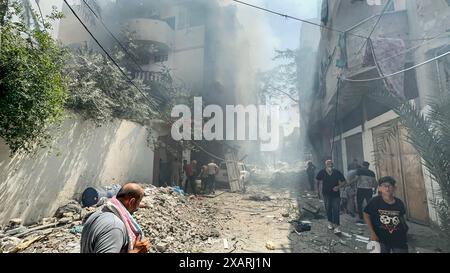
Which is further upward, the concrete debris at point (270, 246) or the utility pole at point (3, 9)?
the utility pole at point (3, 9)

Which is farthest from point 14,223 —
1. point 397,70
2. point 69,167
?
point 397,70

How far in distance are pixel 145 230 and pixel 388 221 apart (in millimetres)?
4495

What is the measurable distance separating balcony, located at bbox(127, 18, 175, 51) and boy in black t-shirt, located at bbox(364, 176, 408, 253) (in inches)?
704

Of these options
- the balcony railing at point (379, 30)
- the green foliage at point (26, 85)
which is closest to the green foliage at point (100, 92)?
the green foliage at point (26, 85)

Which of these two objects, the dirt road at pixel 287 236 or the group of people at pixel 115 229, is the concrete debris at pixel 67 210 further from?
the group of people at pixel 115 229

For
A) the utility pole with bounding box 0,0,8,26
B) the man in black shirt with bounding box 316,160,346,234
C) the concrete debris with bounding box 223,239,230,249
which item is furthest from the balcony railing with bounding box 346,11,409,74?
the utility pole with bounding box 0,0,8,26

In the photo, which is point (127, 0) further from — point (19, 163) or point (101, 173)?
point (19, 163)

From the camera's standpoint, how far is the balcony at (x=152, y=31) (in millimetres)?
17609

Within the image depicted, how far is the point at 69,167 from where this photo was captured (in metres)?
6.79

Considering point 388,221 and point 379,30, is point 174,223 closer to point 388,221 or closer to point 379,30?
point 388,221

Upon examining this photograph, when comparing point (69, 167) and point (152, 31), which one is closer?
point (69, 167)

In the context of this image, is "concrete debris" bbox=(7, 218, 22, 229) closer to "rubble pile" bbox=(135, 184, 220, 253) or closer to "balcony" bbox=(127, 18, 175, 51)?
"rubble pile" bbox=(135, 184, 220, 253)

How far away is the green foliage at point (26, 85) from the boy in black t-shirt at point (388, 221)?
565cm
